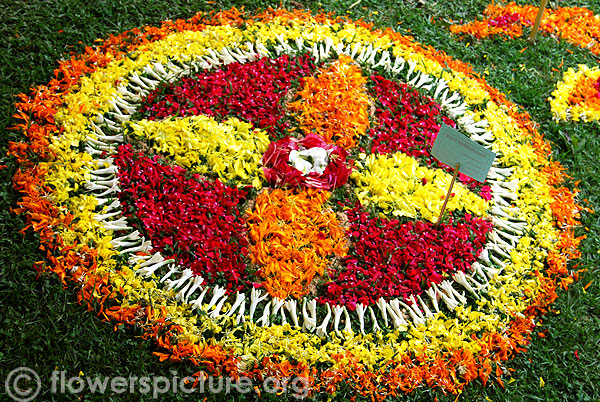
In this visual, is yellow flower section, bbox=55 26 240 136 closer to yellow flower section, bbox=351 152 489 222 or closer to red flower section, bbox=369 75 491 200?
red flower section, bbox=369 75 491 200

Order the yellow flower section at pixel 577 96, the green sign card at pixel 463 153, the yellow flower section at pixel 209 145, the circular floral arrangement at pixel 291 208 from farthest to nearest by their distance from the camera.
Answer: the yellow flower section at pixel 577 96 < the yellow flower section at pixel 209 145 < the green sign card at pixel 463 153 < the circular floral arrangement at pixel 291 208

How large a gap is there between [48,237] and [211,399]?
151cm

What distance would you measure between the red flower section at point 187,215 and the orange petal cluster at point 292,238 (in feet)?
0.45

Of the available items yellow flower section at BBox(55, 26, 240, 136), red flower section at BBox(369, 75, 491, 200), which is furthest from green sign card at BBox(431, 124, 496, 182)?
yellow flower section at BBox(55, 26, 240, 136)

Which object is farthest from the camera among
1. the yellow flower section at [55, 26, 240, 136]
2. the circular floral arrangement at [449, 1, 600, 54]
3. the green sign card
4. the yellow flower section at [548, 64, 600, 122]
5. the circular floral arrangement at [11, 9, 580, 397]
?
the circular floral arrangement at [449, 1, 600, 54]

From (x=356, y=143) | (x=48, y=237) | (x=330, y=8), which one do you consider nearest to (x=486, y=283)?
(x=356, y=143)

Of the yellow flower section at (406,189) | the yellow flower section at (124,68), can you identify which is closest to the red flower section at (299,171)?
the yellow flower section at (406,189)

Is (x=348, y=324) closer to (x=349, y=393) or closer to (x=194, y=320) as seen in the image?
(x=349, y=393)

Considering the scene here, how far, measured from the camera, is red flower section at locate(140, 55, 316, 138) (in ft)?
14.2

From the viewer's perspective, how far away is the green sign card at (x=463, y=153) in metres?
3.50

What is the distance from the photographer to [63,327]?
3.14 meters

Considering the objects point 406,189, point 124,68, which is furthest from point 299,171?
point 124,68

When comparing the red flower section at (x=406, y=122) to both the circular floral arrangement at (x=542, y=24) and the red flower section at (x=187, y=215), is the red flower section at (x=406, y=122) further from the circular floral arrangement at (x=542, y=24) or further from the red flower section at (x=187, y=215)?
the circular floral arrangement at (x=542, y=24)

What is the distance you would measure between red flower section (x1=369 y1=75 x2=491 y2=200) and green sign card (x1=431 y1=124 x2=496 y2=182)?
28.3 inches
